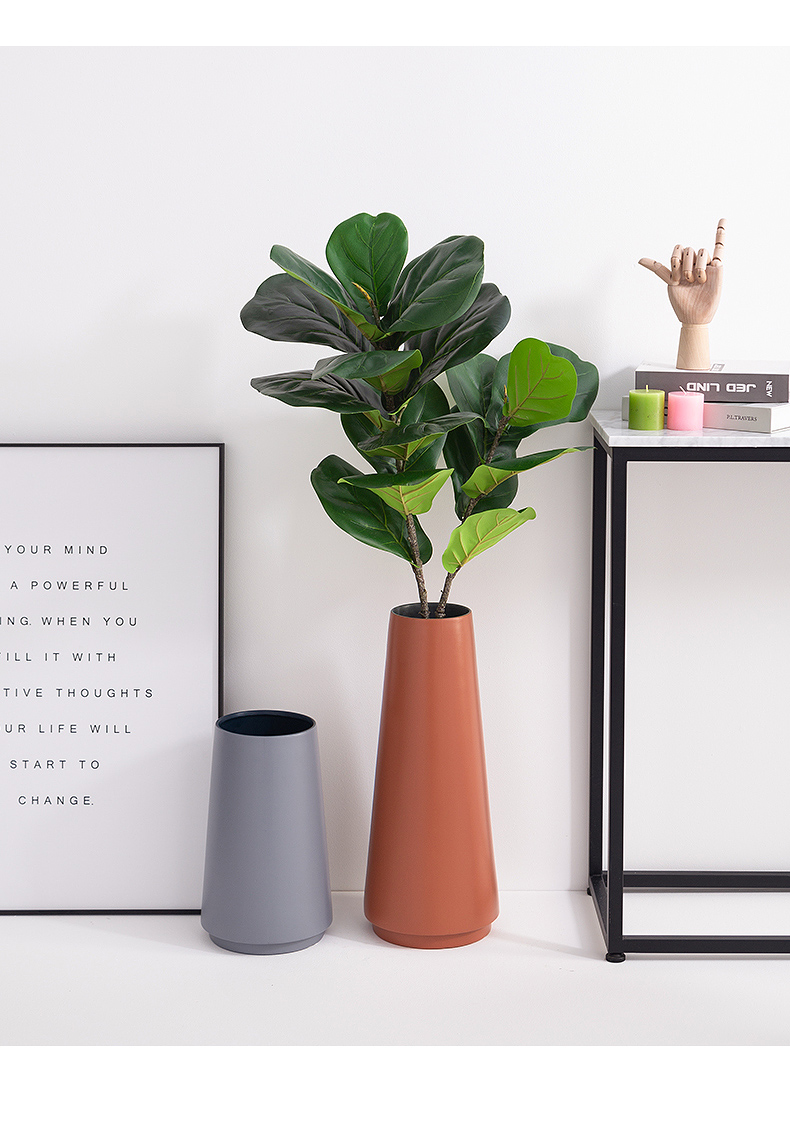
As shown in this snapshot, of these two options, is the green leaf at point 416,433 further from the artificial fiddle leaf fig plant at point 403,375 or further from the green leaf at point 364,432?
the green leaf at point 364,432

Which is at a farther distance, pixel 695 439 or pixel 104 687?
pixel 104 687

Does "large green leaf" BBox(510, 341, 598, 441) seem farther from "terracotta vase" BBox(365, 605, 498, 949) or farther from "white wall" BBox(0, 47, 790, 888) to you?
"terracotta vase" BBox(365, 605, 498, 949)

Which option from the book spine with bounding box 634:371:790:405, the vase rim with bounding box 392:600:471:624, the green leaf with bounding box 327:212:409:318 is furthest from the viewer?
the vase rim with bounding box 392:600:471:624

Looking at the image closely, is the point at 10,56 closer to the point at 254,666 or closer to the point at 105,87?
the point at 105,87

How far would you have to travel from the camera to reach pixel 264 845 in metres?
1.59

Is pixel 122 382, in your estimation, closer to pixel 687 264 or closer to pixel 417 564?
pixel 417 564

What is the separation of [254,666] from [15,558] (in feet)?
1.30

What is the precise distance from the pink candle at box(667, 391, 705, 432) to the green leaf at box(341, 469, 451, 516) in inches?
12.7

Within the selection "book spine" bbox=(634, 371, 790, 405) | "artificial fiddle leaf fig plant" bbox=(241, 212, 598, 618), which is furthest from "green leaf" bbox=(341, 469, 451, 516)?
"book spine" bbox=(634, 371, 790, 405)

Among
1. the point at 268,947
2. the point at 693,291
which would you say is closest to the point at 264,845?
the point at 268,947

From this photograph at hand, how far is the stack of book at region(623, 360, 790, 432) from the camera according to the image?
1513mm

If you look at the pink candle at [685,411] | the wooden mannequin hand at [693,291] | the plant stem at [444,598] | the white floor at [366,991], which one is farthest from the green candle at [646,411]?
the white floor at [366,991]

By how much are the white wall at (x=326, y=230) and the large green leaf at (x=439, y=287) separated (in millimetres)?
248

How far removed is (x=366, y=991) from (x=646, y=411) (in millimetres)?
863
